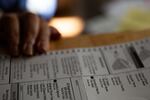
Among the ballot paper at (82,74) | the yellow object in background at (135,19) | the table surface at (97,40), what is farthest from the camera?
the yellow object in background at (135,19)

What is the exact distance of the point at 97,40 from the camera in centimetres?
62

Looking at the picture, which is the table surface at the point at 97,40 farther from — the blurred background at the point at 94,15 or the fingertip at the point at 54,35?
the blurred background at the point at 94,15

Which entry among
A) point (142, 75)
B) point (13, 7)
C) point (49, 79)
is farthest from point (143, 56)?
point (13, 7)

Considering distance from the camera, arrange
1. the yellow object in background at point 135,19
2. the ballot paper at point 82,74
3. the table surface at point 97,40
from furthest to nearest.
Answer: the yellow object in background at point 135,19 → the table surface at point 97,40 → the ballot paper at point 82,74

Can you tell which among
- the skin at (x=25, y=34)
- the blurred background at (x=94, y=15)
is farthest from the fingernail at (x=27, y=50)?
the blurred background at (x=94, y=15)

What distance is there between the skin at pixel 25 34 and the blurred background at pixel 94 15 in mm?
692

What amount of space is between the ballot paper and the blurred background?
786 mm

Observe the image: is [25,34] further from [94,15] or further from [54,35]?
[94,15]

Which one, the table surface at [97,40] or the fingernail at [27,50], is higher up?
the table surface at [97,40]

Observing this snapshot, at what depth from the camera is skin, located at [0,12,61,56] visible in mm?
563

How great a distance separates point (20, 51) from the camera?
1.86 feet

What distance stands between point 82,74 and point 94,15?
1.42 m

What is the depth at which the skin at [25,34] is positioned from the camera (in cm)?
56

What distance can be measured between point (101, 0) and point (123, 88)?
147 cm
